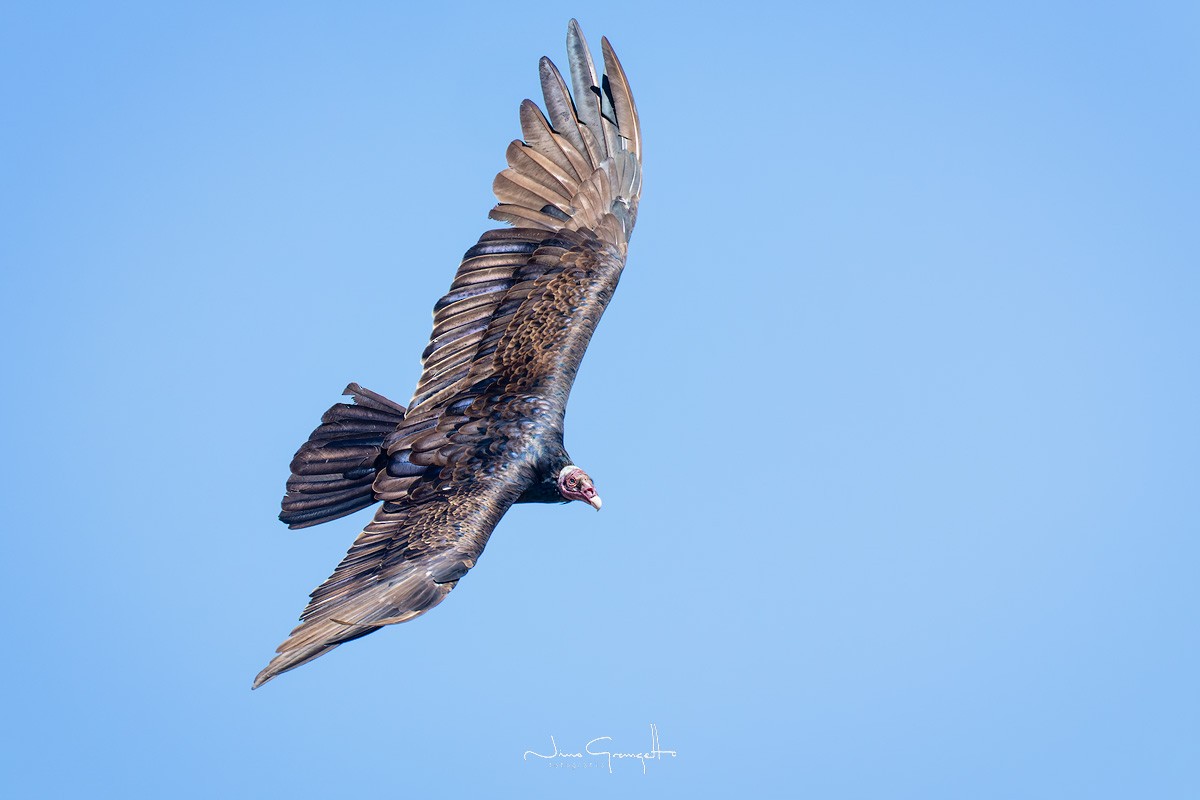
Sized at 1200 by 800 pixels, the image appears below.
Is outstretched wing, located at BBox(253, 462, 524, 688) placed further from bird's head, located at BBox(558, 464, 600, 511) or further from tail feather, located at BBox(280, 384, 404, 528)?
tail feather, located at BBox(280, 384, 404, 528)

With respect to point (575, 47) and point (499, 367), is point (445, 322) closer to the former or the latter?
point (499, 367)

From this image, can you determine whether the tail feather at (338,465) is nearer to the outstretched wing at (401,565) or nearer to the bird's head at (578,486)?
the outstretched wing at (401,565)

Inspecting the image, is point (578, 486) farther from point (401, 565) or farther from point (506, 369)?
point (401, 565)

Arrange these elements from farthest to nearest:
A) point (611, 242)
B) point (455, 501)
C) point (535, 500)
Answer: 1. point (611, 242)
2. point (535, 500)
3. point (455, 501)

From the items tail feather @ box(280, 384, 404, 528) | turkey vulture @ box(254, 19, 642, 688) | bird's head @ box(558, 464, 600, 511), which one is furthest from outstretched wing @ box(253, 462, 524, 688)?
tail feather @ box(280, 384, 404, 528)

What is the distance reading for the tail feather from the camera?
42.4 feet

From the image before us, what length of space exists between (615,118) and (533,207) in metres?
1.03

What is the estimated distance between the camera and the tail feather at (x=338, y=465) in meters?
12.9

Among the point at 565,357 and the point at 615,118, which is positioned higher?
the point at 615,118

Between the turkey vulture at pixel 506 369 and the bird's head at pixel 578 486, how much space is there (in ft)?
0.04

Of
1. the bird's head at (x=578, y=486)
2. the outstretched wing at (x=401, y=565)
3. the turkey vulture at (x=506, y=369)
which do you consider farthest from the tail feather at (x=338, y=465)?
the bird's head at (x=578, y=486)

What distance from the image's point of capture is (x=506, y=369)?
1320 centimetres

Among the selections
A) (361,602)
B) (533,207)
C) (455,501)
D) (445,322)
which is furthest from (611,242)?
(361,602)

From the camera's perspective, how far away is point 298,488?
12969mm
